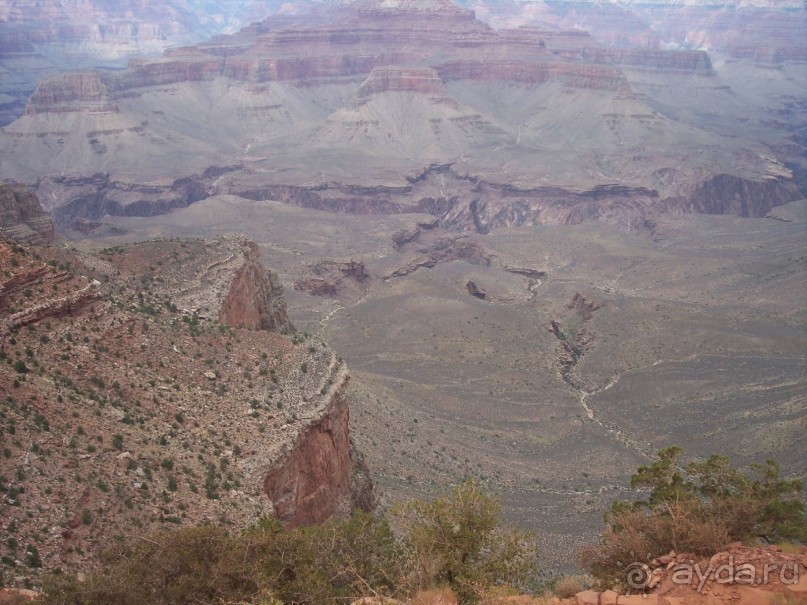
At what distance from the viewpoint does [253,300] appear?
39.3 m

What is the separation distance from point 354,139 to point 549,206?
1634 inches

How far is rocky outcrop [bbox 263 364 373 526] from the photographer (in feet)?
80.1

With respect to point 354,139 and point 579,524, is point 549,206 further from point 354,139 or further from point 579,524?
point 579,524

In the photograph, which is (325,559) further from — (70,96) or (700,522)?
(70,96)

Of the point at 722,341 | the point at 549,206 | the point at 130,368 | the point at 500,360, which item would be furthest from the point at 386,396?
the point at 549,206

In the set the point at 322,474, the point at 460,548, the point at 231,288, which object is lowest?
the point at 322,474

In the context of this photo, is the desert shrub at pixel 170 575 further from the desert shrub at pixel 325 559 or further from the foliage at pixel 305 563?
the desert shrub at pixel 325 559

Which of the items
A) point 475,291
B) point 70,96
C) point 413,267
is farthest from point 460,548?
point 70,96

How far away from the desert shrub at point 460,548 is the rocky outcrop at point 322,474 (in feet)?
16.1

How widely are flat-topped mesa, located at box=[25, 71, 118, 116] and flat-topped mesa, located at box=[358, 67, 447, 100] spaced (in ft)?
147

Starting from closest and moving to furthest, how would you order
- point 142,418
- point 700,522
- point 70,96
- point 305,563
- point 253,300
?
point 305,563 → point 700,522 → point 142,418 → point 253,300 → point 70,96

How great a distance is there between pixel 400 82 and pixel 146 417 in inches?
5242

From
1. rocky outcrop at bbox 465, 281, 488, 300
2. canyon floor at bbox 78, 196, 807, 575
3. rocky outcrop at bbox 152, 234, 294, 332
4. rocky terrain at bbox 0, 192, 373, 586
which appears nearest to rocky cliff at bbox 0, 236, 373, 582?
rocky terrain at bbox 0, 192, 373, 586

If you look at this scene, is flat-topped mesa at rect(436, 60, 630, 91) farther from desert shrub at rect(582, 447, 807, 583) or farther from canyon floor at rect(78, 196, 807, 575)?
desert shrub at rect(582, 447, 807, 583)
